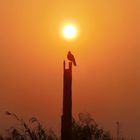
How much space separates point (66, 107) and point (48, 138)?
1483 centimetres

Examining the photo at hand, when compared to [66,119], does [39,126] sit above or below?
above

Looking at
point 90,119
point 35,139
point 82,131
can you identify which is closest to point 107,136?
point 90,119

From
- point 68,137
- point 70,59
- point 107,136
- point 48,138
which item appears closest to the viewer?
point 68,137

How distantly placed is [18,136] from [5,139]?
2.72 feet

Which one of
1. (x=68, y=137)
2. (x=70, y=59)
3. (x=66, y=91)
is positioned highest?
(x=70, y=59)

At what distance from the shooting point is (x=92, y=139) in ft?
79.4

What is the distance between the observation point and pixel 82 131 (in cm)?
2370

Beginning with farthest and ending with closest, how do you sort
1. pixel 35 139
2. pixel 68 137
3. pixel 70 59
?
pixel 35 139 < pixel 70 59 < pixel 68 137

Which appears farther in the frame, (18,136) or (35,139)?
(18,136)

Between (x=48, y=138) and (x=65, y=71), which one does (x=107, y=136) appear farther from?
(x=65, y=71)

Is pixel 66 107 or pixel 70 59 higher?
pixel 70 59

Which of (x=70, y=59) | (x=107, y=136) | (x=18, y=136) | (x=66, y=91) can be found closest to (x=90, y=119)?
(x=107, y=136)

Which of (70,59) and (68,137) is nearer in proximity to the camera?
(68,137)

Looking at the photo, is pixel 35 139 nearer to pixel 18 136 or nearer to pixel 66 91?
pixel 18 136
